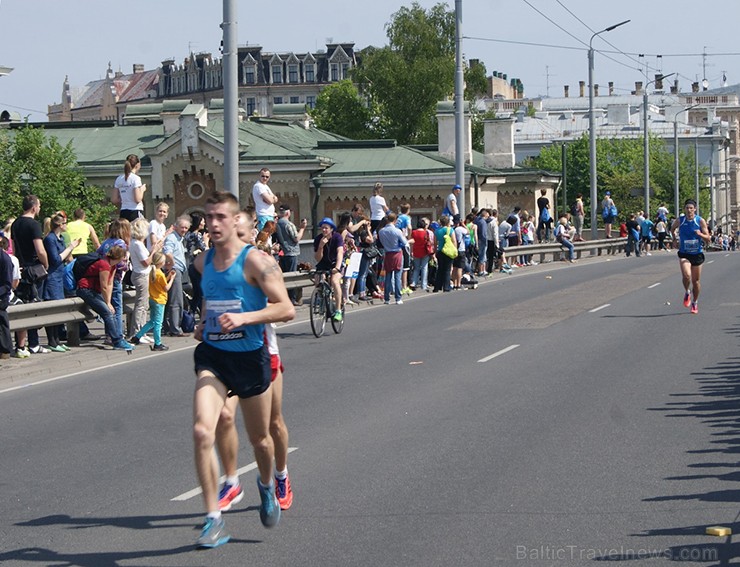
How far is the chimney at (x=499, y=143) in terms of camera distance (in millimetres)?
55875

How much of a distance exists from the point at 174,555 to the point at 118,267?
11448 millimetres

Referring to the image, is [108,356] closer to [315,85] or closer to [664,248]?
[664,248]

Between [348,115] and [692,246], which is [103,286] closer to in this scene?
[692,246]

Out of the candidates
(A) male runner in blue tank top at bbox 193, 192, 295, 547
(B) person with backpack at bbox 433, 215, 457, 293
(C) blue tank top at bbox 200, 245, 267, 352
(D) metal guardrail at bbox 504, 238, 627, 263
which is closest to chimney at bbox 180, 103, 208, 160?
(D) metal guardrail at bbox 504, 238, 627, 263

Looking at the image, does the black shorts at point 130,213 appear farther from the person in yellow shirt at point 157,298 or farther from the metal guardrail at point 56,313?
the person in yellow shirt at point 157,298

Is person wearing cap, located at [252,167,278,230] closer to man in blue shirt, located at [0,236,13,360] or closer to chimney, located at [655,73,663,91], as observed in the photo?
man in blue shirt, located at [0,236,13,360]

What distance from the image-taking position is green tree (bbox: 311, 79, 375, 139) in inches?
3214

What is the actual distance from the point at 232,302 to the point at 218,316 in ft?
0.39

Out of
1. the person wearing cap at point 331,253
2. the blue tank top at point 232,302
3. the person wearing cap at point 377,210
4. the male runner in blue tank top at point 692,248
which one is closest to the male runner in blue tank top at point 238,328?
the blue tank top at point 232,302

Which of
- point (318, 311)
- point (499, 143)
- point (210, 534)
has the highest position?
point (499, 143)

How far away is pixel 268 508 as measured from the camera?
7.82m

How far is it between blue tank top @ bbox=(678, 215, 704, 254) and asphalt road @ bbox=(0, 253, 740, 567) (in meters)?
4.02

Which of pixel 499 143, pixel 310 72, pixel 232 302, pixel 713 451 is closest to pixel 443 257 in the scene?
pixel 713 451

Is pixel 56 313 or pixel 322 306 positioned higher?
pixel 56 313
